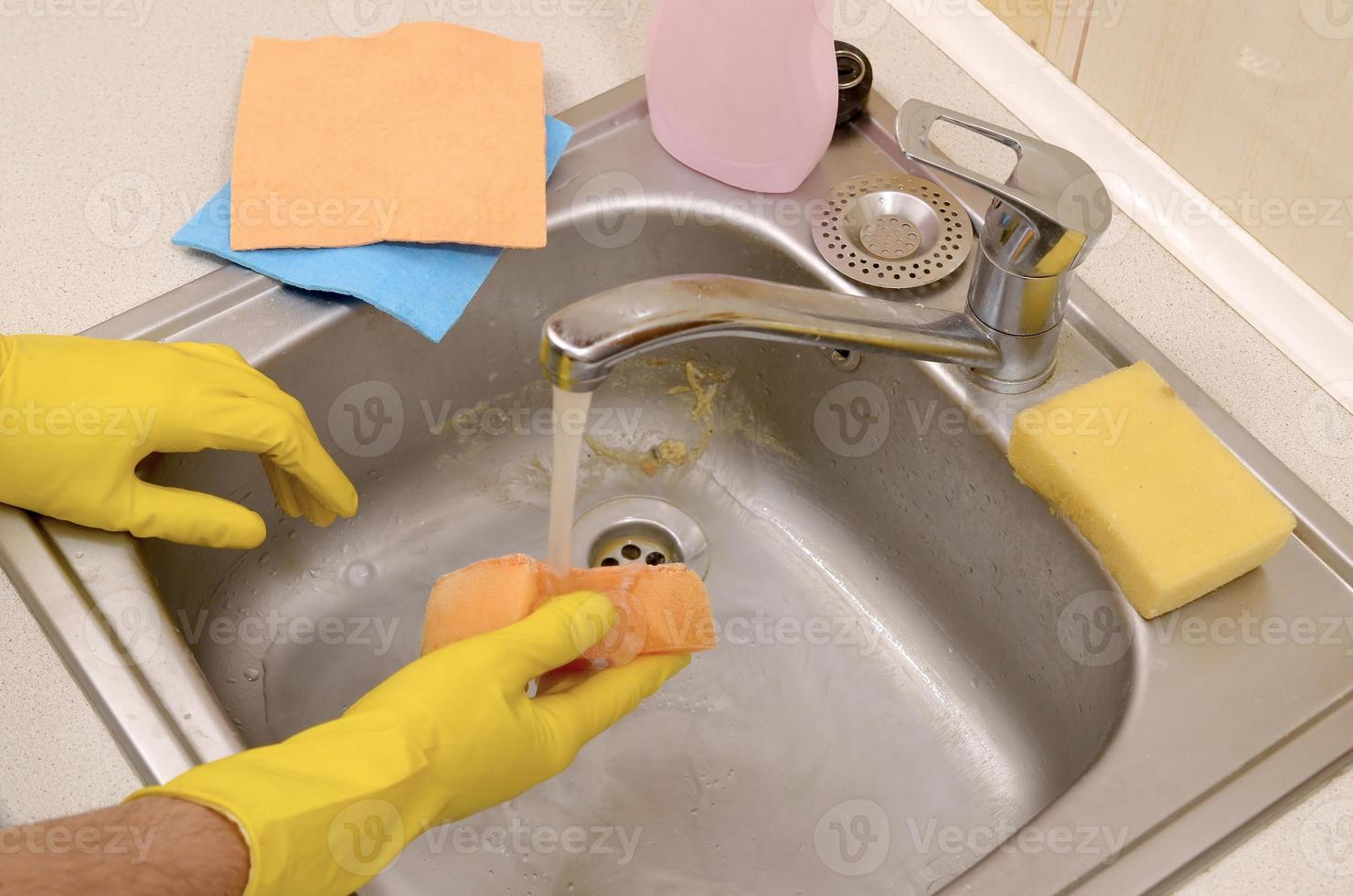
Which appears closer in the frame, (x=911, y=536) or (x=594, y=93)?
(x=911, y=536)

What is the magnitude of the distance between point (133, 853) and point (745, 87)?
658 millimetres

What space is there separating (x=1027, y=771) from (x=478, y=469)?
518 millimetres

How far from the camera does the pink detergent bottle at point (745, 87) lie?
882 millimetres

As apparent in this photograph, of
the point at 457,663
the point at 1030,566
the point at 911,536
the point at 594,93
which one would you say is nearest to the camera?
the point at 457,663

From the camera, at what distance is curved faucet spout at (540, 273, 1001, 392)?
0.61 m

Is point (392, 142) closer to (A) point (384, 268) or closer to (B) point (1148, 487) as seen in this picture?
(A) point (384, 268)

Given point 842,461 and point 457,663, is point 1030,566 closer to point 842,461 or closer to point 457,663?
point 842,461

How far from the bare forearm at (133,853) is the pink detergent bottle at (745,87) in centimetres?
62

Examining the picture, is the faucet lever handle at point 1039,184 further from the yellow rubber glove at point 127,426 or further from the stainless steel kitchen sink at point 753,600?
the yellow rubber glove at point 127,426

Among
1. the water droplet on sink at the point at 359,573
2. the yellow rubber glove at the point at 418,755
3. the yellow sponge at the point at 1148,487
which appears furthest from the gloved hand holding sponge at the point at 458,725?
the yellow sponge at the point at 1148,487

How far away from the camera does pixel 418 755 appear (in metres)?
0.69

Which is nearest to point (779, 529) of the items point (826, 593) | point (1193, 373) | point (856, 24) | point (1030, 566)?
point (826, 593)

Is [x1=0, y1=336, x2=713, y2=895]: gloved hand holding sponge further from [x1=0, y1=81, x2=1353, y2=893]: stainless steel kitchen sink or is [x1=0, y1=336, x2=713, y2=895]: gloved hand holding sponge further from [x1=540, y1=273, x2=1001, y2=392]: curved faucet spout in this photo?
[x1=540, y1=273, x2=1001, y2=392]: curved faucet spout

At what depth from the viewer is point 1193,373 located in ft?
2.87
